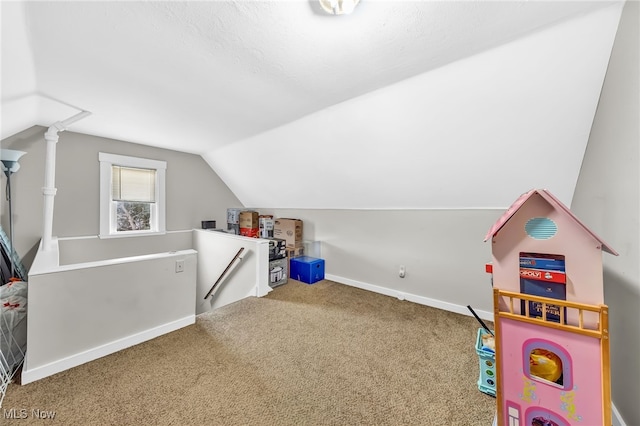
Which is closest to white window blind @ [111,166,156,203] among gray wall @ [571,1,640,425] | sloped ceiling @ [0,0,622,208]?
sloped ceiling @ [0,0,622,208]

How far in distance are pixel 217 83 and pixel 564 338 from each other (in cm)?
275

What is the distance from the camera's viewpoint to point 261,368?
1921mm

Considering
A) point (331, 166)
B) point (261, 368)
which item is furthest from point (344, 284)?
point (261, 368)

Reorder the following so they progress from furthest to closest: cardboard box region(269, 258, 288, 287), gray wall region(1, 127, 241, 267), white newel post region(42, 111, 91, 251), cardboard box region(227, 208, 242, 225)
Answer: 1. cardboard box region(227, 208, 242, 225)
2. cardboard box region(269, 258, 288, 287)
3. gray wall region(1, 127, 241, 267)
4. white newel post region(42, 111, 91, 251)

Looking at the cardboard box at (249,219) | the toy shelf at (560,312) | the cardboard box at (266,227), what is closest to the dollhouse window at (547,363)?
the toy shelf at (560,312)

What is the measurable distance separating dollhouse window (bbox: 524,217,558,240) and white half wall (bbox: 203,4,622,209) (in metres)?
1.09

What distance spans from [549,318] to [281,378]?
1.70 metres

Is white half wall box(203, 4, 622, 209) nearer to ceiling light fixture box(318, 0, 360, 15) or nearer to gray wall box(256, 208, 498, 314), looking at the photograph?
gray wall box(256, 208, 498, 314)

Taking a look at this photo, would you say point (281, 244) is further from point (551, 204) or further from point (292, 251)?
point (551, 204)

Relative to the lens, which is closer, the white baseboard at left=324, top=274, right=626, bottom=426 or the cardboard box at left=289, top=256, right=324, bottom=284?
the white baseboard at left=324, top=274, right=626, bottom=426

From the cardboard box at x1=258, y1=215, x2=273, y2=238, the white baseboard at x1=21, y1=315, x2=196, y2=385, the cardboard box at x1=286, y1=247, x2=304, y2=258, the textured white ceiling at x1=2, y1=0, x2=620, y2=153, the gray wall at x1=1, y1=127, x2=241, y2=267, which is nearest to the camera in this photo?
the textured white ceiling at x1=2, y1=0, x2=620, y2=153

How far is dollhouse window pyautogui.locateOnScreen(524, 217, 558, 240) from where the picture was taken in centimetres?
121

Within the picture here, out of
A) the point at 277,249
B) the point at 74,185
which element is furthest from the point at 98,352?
the point at 74,185

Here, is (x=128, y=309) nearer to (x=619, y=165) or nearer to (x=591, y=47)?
(x=619, y=165)
